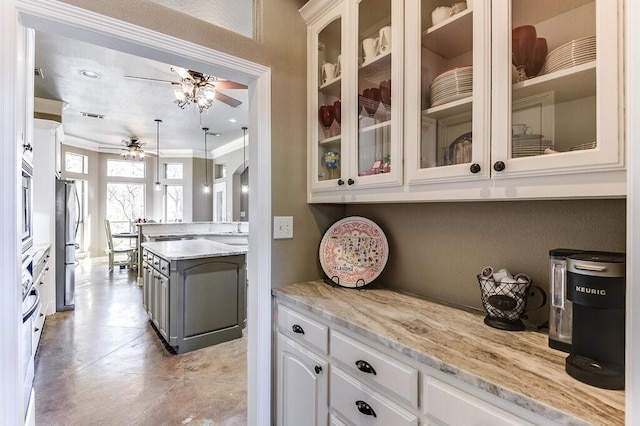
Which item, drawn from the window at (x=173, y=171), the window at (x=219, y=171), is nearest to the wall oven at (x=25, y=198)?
the window at (x=219, y=171)

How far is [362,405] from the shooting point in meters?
1.15

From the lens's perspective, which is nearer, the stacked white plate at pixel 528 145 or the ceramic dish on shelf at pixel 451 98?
the stacked white plate at pixel 528 145

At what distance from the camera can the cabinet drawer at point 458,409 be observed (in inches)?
31.5

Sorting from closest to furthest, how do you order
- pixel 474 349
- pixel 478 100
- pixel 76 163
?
pixel 474 349 → pixel 478 100 → pixel 76 163

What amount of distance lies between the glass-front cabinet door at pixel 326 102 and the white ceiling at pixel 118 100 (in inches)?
94.4

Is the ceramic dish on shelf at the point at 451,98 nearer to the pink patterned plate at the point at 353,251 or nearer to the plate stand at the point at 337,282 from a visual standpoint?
the pink patterned plate at the point at 353,251

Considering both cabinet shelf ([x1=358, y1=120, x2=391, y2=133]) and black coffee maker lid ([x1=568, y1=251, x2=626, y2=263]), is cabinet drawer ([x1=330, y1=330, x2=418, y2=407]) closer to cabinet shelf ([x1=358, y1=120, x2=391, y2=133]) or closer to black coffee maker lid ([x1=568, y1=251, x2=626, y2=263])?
black coffee maker lid ([x1=568, y1=251, x2=626, y2=263])

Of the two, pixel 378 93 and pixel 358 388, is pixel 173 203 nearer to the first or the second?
pixel 378 93

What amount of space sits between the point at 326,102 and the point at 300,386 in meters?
1.49

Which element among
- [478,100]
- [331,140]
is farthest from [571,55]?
[331,140]

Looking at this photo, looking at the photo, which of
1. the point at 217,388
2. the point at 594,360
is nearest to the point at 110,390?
the point at 217,388

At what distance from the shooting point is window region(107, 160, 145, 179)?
28.1ft

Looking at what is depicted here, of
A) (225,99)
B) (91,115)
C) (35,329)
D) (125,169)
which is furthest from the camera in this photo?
(125,169)

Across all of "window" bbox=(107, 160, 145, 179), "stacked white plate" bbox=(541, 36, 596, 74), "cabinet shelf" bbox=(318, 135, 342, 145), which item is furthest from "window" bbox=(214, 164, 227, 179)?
"stacked white plate" bbox=(541, 36, 596, 74)
